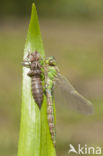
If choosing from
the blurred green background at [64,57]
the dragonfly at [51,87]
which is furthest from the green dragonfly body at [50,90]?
the blurred green background at [64,57]

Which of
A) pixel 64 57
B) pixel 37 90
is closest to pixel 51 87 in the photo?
pixel 37 90

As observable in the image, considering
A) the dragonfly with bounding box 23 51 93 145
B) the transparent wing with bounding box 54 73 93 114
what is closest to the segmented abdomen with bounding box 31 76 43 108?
the dragonfly with bounding box 23 51 93 145

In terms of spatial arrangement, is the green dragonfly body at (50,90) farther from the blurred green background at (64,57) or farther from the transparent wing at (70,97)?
the blurred green background at (64,57)

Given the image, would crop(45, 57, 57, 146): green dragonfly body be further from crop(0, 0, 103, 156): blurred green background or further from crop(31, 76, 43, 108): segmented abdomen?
crop(0, 0, 103, 156): blurred green background

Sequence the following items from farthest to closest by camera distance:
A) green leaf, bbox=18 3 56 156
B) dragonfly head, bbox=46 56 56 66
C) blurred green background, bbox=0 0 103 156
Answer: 1. blurred green background, bbox=0 0 103 156
2. dragonfly head, bbox=46 56 56 66
3. green leaf, bbox=18 3 56 156

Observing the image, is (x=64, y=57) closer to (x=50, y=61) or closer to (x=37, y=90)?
(x=50, y=61)

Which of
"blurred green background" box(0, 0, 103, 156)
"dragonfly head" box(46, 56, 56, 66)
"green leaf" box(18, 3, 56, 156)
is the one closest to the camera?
"green leaf" box(18, 3, 56, 156)
